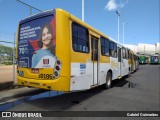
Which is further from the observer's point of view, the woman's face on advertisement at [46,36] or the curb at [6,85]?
the curb at [6,85]

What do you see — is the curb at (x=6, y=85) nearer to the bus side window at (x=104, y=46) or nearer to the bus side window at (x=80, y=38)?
the bus side window at (x=80, y=38)

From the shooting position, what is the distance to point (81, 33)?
7184mm

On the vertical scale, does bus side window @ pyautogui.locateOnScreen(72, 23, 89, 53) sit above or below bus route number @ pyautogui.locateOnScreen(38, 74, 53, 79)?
above

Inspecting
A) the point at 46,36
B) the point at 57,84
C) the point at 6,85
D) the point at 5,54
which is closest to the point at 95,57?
the point at 46,36

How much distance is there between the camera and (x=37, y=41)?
670 centimetres

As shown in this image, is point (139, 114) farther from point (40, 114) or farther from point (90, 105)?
point (40, 114)

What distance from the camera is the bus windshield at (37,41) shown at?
6.28m

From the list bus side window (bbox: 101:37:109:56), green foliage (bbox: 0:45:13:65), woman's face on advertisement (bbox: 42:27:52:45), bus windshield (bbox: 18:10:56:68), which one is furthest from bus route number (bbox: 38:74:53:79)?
green foliage (bbox: 0:45:13:65)

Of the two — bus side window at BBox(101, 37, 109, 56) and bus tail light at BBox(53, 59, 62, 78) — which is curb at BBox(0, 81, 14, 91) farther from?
bus side window at BBox(101, 37, 109, 56)

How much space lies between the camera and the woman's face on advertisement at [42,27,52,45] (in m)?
6.33

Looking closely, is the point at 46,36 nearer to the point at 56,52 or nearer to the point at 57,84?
the point at 56,52

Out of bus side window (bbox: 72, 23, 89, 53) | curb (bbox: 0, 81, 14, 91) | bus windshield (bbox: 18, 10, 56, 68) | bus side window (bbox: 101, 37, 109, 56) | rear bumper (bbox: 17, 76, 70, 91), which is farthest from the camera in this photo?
bus side window (bbox: 101, 37, 109, 56)

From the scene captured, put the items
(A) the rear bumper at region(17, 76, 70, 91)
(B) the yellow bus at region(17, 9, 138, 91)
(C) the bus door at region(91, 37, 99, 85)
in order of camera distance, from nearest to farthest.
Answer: (A) the rear bumper at region(17, 76, 70, 91) → (B) the yellow bus at region(17, 9, 138, 91) → (C) the bus door at region(91, 37, 99, 85)

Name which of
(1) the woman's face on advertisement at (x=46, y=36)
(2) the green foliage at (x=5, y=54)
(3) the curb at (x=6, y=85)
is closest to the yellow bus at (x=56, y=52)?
(1) the woman's face on advertisement at (x=46, y=36)
